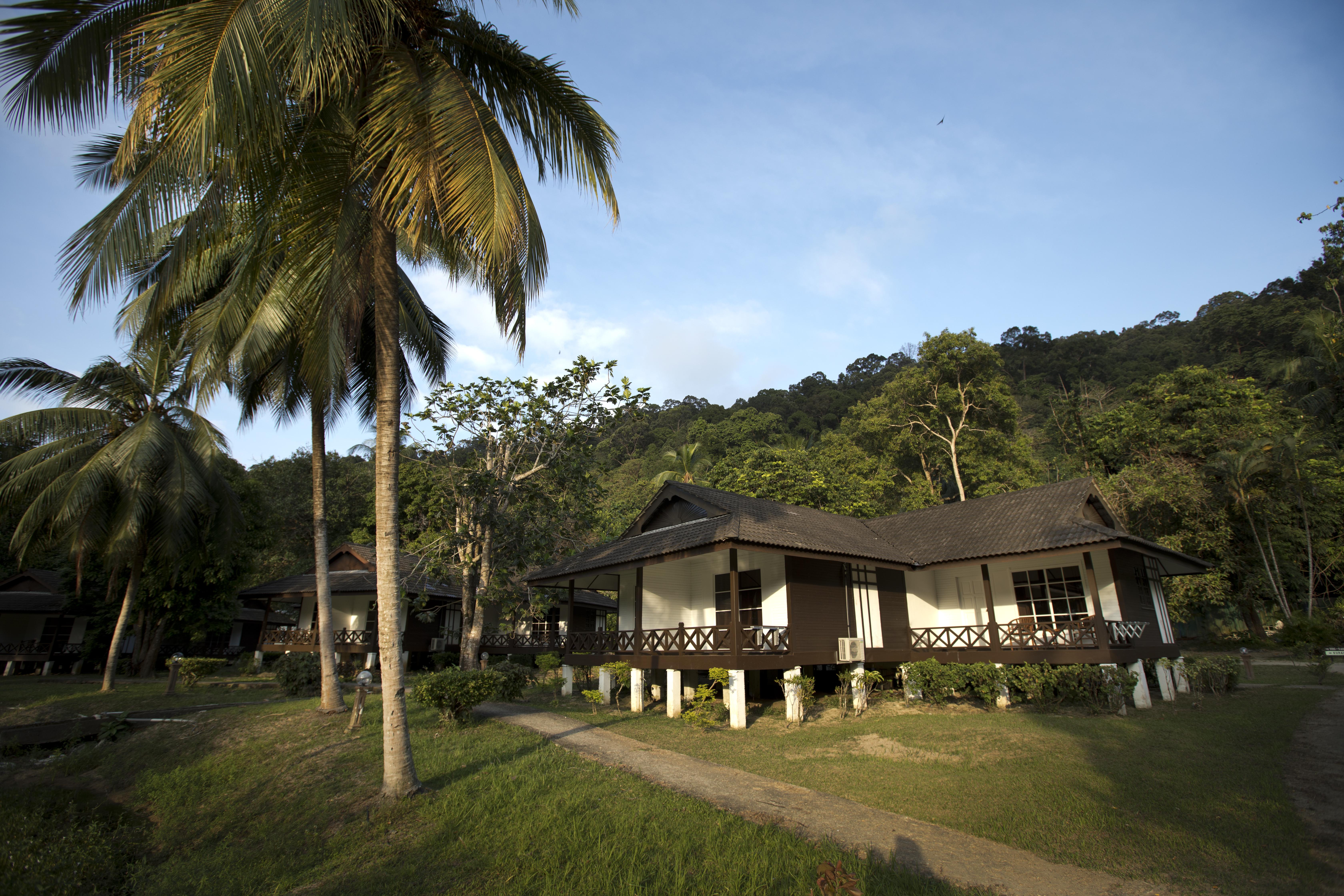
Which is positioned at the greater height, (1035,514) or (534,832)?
(1035,514)

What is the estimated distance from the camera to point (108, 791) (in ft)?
33.6

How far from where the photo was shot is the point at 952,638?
16.1 meters

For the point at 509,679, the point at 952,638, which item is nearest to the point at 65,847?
the point at 509,679

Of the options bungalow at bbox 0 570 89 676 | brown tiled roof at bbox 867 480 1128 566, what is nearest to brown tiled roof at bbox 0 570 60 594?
bungalow at bbox 0 570 89 676

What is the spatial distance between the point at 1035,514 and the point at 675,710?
10.1 m

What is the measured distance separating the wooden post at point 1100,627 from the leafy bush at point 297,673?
18059 millimetres

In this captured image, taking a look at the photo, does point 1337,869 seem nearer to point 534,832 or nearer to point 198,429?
point 534,832

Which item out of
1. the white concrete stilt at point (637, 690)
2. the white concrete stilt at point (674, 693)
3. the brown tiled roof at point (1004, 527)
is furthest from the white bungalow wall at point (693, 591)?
the brown tiled roof at point (1004, 527)

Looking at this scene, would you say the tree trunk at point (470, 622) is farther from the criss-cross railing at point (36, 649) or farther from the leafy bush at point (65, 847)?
the criss-cross railing at point (36, 649)

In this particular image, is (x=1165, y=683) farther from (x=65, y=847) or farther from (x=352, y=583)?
(x=352, y=583)

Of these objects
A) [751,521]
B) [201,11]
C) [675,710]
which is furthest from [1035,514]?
[201,11]

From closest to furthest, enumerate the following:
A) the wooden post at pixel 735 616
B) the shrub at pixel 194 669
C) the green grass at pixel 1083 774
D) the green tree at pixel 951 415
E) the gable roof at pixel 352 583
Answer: the green grass at pixel 1083 774 → the wooden post at pixel 735 616 → the shrub at pixel 194 669 → the gable roof at pixel 352 583 → the green tree at pixel 951 415

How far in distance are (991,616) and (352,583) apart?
69.8ft

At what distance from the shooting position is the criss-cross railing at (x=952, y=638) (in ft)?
50.8
